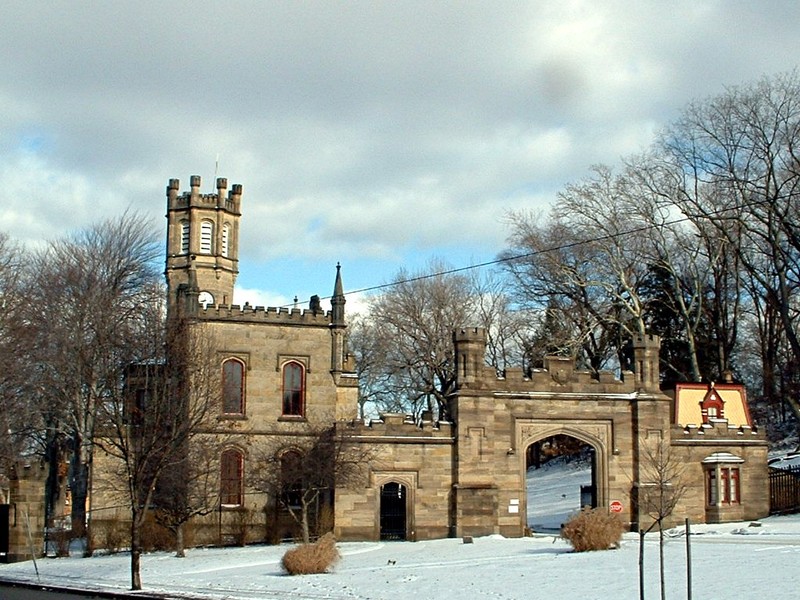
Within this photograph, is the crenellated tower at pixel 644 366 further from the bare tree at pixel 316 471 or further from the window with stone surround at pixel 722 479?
the bare tree at pixel 316 471

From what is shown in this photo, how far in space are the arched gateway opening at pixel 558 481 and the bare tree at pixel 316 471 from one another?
7534 mm

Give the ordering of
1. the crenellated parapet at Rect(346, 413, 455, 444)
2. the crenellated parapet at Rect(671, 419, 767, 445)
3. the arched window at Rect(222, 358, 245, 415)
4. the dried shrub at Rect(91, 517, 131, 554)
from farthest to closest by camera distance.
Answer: the arched window at Rect(222, 358, 245, 415) → the crenellated parapet at Rect(671, 419, 767, 445) → the dried shrub at Rect(91, 517, 131, 554) → the crenellated parapet at Rect(346, 413, 455, 444)

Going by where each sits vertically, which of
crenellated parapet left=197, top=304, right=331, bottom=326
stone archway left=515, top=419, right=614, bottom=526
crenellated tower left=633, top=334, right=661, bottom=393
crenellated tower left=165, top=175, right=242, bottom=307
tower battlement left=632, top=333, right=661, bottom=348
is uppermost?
crenellated tower left=165, top=175, right=242, bottom=307

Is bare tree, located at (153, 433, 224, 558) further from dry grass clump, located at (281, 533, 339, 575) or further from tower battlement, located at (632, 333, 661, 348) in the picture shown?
tower battlement, located at (632, 333, 661, 348)

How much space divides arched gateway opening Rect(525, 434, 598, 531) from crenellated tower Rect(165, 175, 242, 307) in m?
17.7

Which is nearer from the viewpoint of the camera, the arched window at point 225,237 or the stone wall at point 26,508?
the stone wall at point 26,508

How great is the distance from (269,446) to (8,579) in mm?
13138

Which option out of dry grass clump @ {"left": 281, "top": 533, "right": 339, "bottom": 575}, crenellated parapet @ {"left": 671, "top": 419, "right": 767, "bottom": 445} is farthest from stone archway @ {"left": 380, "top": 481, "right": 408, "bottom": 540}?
crenellated parapet @ {"left": 671, "top": 419, "right": 767, "bottom": 445}

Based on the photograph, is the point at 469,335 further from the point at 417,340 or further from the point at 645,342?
the point at 417,340

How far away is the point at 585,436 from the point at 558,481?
20.1 m

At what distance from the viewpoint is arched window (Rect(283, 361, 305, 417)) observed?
43.5 metres

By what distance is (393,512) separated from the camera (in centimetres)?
3634

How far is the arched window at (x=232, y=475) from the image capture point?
135 ft

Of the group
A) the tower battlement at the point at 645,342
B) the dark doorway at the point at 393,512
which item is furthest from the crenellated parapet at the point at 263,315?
the tower battlement at the point at 645,342
